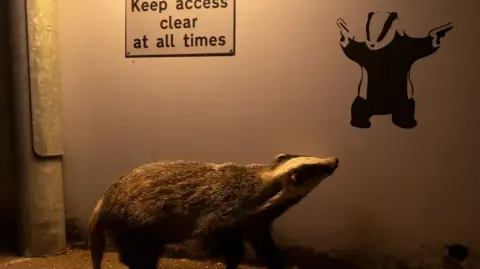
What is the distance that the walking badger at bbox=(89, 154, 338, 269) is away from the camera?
110 inches

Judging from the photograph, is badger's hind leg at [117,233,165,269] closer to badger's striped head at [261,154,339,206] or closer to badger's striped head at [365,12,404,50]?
badger's striped head at [261,154,339,206]

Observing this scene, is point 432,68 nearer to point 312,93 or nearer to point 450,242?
point 312,93

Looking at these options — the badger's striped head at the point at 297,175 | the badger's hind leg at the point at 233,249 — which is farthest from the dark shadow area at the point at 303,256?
the badger's striped head at the point at 297,175

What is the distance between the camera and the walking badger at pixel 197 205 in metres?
2.79

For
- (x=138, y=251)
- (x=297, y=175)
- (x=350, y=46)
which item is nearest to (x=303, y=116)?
(x=350, y=46)

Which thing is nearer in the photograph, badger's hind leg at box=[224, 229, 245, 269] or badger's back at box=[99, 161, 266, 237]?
badger's back at box=[99, 161, 266, 237]

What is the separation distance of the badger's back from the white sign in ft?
3.28

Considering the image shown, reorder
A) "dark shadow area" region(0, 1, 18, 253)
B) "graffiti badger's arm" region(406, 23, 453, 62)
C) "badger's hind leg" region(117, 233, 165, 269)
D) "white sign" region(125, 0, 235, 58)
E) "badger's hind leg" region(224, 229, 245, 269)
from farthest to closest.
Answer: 1. "dark shadow area" region(0, 1, 18, 253)
2. "white sign" region(125, 0, 235, 58)
3. "graffiti badger's arm" region(406, 23, 453, 62)
4. "badger's hind leg" region(224, 229, 245, 269)
5. "badger's hind leg" region(117, 233, 165, 269)

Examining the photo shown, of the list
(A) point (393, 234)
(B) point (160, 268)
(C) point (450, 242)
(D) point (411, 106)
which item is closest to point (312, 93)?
(D) point (411, 106)

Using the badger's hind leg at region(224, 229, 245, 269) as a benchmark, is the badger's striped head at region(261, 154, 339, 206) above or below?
above

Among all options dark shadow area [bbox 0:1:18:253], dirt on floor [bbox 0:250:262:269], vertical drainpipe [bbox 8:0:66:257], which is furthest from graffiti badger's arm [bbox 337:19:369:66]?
dark shadow area [bbox 0:1:18:253]

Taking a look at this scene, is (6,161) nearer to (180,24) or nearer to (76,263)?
(76,263)

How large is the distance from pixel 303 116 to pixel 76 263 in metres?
1.82

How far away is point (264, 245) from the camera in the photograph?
3082 millimetres
